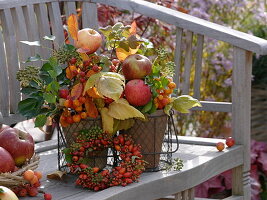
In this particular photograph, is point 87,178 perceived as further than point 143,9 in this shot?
No

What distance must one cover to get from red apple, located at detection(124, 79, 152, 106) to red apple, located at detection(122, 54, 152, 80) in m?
0.02

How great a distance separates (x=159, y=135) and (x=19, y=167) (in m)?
0.48

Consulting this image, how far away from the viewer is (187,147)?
285 cm

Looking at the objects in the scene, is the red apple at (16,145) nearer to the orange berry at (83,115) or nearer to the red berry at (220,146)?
the orange berry at (83,115)

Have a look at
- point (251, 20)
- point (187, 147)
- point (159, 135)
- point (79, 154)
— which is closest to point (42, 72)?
point (79, 154)

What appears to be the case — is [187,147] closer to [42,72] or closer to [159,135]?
[159,135]

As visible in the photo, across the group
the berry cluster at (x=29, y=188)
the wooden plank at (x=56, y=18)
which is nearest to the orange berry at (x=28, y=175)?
the berry cluster at (x=29, y=188)

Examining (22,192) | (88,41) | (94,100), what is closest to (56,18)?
(88,41)

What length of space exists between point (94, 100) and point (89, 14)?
956 millimetres

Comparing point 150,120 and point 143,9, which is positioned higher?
point 143,9

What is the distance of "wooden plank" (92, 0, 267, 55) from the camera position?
2.74 m

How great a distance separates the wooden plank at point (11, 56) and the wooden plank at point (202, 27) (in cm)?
47

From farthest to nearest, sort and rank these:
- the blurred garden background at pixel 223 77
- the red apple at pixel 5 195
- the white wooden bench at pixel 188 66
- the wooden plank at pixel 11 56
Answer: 1. the blurred garden background at pixel 223 77
2. the wooden plank at pixel 11 56
3. the white wooden bench at pixel 188 66
4. the red apple at pixel 5 195

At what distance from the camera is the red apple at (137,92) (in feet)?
7.41
